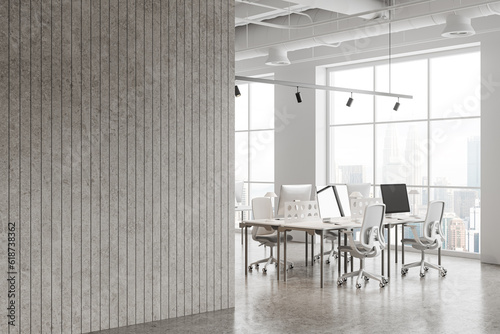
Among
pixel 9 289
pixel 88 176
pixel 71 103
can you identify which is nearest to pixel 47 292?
pixel 9 289

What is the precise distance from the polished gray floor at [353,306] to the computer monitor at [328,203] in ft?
2.80

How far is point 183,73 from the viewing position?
6.68 m

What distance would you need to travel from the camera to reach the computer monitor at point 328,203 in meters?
9.74

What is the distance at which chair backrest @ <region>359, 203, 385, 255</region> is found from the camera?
26.8 feet

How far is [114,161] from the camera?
20.4 ft

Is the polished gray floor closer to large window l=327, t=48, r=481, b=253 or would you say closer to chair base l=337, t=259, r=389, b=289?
chair base l=337, t=259, r=389, b=289

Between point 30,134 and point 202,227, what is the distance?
2.05m

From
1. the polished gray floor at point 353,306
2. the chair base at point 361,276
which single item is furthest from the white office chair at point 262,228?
the chair base at point 361,276

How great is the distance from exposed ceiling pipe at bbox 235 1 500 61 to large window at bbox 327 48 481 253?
1865 mm

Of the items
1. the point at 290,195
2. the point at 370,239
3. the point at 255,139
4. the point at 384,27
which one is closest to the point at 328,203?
the point at 290,195

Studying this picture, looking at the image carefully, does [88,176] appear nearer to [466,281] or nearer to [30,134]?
[30,134]

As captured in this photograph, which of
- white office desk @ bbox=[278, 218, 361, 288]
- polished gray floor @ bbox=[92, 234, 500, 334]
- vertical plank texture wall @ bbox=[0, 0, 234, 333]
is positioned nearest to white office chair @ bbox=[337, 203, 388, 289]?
polished gray floor @ bbox=[92, 234, 500, 334]

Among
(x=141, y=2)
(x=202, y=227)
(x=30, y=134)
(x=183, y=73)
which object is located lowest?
(x=202, y=227)

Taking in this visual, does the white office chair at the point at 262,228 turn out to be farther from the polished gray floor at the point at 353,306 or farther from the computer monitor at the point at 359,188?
the computer monitor at the point at 359,188
